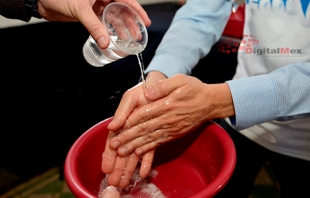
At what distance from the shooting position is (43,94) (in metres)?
1.45

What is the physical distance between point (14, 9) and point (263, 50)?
0.65 meters

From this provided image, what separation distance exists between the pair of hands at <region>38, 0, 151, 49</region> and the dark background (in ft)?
1.44

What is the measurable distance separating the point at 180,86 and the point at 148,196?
294 millimetres

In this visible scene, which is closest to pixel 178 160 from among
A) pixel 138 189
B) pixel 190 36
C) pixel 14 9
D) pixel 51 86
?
pixel 138 189

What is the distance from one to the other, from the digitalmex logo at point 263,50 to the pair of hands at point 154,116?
0.64 ft

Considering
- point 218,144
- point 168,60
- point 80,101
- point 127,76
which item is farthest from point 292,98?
point 80,101

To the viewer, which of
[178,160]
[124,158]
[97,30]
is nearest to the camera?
[97,30]

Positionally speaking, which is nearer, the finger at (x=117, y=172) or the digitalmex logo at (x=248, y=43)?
the finger at (x=117, y=172)

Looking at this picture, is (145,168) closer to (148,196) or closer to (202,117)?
(148,196)

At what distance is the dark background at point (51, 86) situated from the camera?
130 centimetres

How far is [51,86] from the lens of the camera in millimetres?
1463

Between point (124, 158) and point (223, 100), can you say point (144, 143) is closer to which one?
point (124, 158)

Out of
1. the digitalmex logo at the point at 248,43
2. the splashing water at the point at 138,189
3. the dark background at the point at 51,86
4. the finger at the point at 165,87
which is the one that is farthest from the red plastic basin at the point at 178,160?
the dark background at the point at 51,86

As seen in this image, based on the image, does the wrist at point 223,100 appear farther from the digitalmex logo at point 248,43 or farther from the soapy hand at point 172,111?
the digitalmex logo at point 248,43
